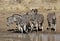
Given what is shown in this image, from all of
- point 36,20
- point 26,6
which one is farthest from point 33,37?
point 26,6

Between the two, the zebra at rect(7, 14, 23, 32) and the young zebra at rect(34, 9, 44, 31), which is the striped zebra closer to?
the zebra at rect(7, 14, 23, 32)

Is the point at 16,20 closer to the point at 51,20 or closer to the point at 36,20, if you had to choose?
the point at 36,20

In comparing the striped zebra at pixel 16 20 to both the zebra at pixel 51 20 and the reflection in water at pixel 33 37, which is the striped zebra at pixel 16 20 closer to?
the reflection in water at pixel 33 37

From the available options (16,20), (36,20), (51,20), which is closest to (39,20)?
(36,20)

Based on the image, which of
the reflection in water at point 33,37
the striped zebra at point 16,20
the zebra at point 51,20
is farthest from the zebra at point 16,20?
the zebra at point 51,20

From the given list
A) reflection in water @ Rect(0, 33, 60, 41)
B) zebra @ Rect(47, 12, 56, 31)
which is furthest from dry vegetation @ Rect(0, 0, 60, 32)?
reflection in water @ Rect(0, 33, 60, 41)

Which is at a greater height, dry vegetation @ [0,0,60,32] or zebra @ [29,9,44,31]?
dry vegetation @ [0,0,60,32]

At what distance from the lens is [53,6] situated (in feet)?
7.02

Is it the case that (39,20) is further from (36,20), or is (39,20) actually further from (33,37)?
(33,37)

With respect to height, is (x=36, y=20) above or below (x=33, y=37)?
above

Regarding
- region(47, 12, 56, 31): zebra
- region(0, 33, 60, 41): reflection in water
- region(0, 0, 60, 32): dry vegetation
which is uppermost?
region(0, 0, 60, 32): dry vegetation

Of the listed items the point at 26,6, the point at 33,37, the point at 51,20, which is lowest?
the point at 33,37

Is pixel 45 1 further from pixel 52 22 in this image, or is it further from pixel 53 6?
pixel 52 22

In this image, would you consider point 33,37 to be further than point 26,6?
No
